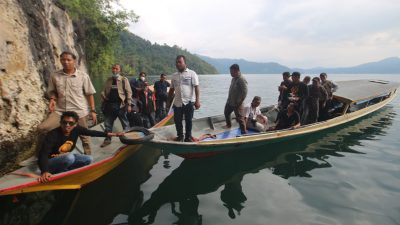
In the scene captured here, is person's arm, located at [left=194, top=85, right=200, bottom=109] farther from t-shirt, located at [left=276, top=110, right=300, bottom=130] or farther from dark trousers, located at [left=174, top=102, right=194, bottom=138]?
t-shirt, located at [left=276, top=110, right=300, bottom=130]

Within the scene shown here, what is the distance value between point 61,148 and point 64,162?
24 centimetres

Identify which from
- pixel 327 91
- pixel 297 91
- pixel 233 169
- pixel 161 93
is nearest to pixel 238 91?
pixel 233 169

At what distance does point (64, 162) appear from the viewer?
4.47 m

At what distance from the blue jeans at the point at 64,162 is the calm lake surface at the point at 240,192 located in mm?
737

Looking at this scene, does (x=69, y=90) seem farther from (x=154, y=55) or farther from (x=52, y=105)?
(x=154, y=55)

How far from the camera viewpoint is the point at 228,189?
18.5 feet

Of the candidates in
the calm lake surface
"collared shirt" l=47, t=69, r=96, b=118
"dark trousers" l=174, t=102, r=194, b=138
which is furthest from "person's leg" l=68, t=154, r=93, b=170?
"dark trousers" l=174, t=102, r=194, b=138

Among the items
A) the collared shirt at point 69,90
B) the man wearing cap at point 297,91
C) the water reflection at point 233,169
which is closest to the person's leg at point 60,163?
the collared shirt at point 69,90

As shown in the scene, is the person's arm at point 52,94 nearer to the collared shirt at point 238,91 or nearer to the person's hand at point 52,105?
the person's hand at point 52,105

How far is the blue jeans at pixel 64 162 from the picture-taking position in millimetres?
4414

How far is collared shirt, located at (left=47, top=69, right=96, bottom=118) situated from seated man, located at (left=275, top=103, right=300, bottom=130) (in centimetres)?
558

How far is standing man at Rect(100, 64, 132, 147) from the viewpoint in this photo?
6.48m

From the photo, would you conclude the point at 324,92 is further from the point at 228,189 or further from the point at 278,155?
the point at 228,189

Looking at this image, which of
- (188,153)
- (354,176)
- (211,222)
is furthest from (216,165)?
(354,176)
